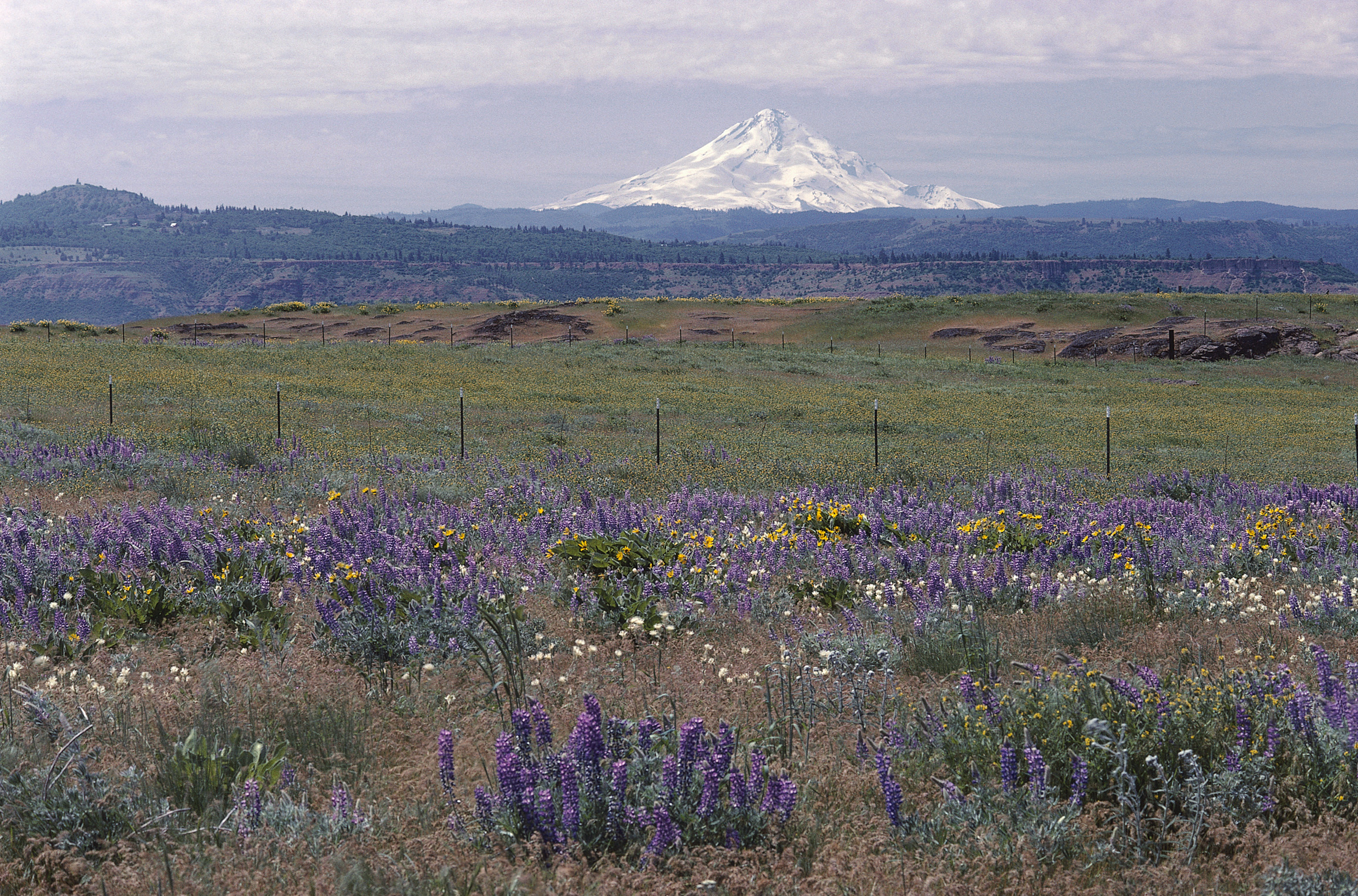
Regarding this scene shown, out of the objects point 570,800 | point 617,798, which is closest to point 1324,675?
point 617,798

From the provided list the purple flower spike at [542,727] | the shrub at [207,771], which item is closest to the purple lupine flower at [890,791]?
the purple flower spike at [542,727]

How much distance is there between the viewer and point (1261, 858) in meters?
4.34

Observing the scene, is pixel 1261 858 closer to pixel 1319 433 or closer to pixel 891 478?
pixel 891 478

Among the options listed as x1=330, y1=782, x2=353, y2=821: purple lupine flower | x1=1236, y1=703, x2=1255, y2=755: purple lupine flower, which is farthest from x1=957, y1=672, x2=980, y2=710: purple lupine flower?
x1=330, y1=782, x2=353, y2=821: purple lupine flower

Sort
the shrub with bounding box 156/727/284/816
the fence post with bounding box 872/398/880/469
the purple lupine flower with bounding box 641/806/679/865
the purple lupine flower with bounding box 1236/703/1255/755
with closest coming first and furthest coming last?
1. the purple lupine flower with bounding box 641/806/679/865
2. the shrub with bounding box 156/727/284/816
3. the purple lupine flower with bounding box 1236/703/1255/755
4. the fence post with bounding box 872/398/880/469

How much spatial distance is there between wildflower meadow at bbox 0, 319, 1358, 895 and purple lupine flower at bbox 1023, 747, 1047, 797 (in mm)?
15

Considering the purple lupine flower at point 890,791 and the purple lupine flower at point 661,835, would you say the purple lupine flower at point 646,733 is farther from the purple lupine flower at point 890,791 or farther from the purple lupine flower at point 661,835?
the purple lupine flower at point 890,791

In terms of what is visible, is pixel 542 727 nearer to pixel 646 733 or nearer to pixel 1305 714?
pixel 646 733

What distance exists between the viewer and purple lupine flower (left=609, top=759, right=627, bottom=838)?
427cm

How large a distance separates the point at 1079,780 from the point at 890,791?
0.86 meters

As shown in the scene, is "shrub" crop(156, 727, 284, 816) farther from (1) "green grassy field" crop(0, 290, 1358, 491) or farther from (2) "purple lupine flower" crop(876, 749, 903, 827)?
(1) "green grassy field" crop(0, 290, 1358, 491)

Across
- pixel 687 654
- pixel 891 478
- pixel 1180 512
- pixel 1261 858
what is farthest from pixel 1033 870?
pixel 891 478

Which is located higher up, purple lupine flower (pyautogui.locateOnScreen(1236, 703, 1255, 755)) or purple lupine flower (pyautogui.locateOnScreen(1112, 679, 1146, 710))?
purple lupine flower (pyautogui.locateOnScreen(1112, 679, 1146, 710))

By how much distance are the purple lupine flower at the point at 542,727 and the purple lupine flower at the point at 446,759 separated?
1.40 feet
